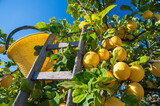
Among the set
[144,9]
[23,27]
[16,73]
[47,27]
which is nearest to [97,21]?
[47,27]

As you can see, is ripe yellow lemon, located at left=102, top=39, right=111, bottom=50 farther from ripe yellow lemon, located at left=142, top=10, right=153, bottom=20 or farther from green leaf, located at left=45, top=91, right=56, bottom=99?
ripe yellow lemon, located at left=142, top=10, right=153, bottom=20

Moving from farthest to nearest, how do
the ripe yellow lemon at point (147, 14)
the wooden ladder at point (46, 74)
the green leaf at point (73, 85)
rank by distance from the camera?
the ripe yellow lemon at point (147, 14) → the wooden ladder at point (46, 74) → the green leaf at point (73, 85)

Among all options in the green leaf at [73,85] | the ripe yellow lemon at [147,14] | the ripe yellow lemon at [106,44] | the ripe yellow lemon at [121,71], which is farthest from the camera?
the ripe yellow lemon at [147,14]

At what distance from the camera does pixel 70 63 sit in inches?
35.0

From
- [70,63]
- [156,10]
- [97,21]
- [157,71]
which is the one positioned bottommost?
[157,71]

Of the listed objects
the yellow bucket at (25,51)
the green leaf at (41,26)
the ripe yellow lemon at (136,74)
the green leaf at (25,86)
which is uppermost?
the green leaf at (41,26)

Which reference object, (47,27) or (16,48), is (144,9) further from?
(16,48)

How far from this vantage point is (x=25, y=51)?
1.13 m

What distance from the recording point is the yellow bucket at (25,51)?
106 cm

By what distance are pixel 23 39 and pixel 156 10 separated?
1.66 metres

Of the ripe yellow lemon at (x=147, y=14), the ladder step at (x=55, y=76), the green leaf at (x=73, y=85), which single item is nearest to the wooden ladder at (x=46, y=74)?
the ladder step at (x=55, y=76)

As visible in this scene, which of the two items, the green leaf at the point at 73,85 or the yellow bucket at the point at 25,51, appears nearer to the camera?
the green leaf at the point at 73,85

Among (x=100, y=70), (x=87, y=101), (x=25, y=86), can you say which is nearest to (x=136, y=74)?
(x=100, y=70)

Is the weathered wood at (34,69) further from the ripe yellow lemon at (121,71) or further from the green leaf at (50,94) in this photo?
the ripe yellow lemon at (121,71)
